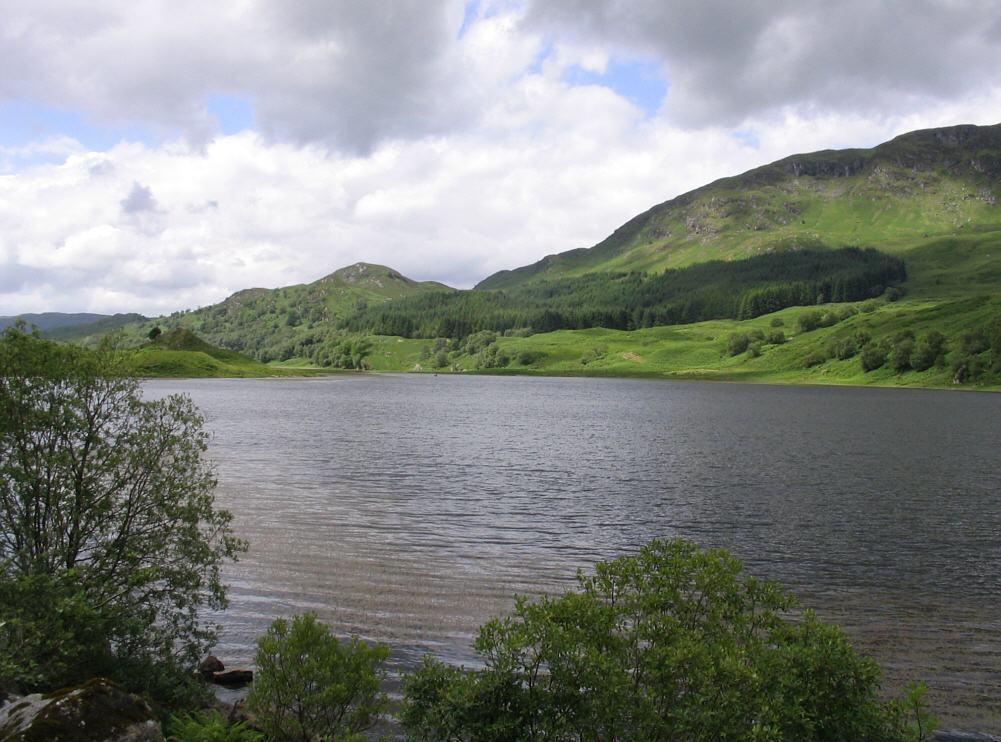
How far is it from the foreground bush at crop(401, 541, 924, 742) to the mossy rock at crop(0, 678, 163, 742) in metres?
5.34

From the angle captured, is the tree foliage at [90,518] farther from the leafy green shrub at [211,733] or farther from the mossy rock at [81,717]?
the leafy green shrub at [211,733]

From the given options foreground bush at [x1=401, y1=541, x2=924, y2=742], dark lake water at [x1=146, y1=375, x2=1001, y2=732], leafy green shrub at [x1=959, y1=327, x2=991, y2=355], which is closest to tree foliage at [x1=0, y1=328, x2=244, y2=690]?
dark lake water at [x1=146, y1=375, x2=1001, y2=732]

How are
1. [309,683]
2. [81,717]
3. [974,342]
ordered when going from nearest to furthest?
[81,717]
[309,683]
[974,342]

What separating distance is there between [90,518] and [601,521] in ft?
99.2

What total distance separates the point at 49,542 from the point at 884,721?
21.8 m

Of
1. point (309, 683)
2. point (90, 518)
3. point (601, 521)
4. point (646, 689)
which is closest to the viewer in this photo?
point (646, 689)

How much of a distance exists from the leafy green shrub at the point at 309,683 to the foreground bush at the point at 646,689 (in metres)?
1.22

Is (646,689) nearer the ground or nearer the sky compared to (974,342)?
nearer the ground

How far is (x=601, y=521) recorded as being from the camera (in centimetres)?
4244

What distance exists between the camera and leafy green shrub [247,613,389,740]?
13.9m

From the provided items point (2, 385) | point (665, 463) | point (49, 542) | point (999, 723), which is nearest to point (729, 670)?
point (999, 723)

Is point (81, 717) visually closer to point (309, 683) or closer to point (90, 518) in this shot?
point (309, 683)

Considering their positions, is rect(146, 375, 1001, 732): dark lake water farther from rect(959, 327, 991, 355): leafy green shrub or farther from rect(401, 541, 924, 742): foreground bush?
rect(959, 327, 991, 355): leafy green shrub

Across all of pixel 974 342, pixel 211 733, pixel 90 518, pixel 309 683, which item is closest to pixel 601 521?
pixel 90 518
